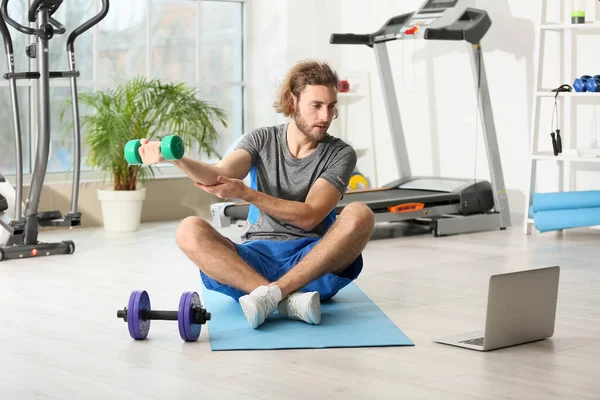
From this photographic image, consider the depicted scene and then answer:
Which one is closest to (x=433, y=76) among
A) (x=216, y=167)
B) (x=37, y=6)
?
(x=37, y=6)

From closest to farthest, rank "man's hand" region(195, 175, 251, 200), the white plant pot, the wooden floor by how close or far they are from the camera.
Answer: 1. the wooden floor
2. "man's hand" region(195, 175, 251, 200)
3. the white plant pot

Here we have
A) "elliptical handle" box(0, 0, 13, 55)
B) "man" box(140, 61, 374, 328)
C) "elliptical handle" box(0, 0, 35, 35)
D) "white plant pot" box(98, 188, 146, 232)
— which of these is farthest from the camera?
"white plant pot" box(98, 188, 146, 232)

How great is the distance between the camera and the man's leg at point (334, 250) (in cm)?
342

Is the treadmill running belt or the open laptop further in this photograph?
the treadmill running belt

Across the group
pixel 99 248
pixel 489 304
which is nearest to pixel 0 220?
pixel 99 248

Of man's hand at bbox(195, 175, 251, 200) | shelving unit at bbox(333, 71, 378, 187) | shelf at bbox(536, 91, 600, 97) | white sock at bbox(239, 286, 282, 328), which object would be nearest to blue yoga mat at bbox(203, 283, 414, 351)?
white sock at bbox(239, 286, 282, 328)

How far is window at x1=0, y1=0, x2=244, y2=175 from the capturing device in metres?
6.46

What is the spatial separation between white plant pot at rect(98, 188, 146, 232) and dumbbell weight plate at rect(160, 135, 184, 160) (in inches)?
138

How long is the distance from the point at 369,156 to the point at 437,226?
1.65 metres

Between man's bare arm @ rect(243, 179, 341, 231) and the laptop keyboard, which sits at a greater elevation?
man's bare arm @ rect(243, 179, 341, 231)

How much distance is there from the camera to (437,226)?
6180mm

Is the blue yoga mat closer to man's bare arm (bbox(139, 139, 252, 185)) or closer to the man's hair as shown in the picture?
man's bare arm (bbox(139, 139, 252, 185))

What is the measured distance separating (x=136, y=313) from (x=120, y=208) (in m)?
3.34

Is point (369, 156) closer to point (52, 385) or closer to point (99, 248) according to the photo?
point (99, 248)
